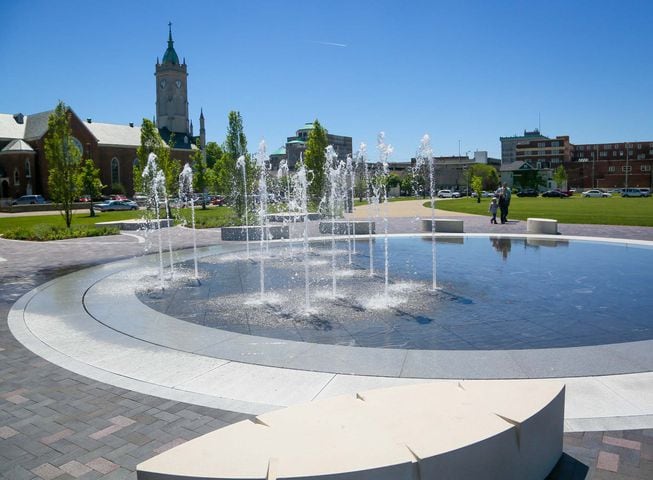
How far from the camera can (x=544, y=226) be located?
806 inches

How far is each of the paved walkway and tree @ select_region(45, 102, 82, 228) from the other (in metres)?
22.6

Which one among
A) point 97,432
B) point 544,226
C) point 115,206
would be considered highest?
point 115,206

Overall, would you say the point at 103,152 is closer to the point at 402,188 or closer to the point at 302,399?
the point at 402,188

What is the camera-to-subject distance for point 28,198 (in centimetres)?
6206

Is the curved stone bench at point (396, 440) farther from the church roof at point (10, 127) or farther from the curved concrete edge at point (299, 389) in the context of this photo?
the church roof at point (10, 127)

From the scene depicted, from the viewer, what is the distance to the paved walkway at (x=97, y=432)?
3.72m

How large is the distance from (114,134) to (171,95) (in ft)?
91.8

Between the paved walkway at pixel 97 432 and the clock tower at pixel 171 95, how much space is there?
108256 mm

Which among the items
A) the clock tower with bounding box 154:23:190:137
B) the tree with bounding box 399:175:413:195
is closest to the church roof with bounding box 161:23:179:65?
the clock tower with bounding box 154:23:190:137

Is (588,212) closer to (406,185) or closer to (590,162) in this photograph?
(406,185)

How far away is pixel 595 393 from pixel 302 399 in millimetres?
2874

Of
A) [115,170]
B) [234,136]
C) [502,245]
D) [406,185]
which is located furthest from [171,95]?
[502,245]

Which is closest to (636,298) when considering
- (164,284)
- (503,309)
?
(503,309)

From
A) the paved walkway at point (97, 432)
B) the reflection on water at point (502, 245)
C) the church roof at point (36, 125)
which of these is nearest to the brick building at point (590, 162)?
the church roof at point (36, 125)
